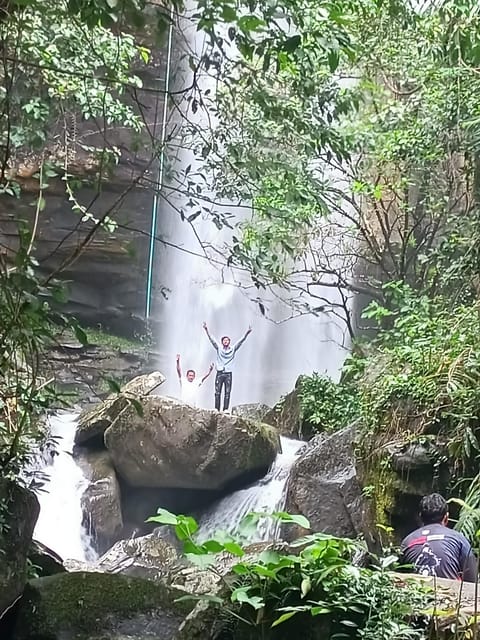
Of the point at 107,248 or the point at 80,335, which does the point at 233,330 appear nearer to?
the point at 107,248

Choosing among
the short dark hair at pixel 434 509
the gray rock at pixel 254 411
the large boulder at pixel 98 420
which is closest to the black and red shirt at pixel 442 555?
the short dark hair at pixel 434 509

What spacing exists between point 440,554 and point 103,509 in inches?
238

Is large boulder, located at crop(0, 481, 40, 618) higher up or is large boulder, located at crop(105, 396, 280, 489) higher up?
large boulder, located at crop(0, 481, 40, 618)

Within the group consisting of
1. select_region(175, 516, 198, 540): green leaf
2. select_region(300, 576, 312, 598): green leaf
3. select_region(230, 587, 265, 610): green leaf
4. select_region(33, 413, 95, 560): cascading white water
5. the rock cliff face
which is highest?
the rock cliff face

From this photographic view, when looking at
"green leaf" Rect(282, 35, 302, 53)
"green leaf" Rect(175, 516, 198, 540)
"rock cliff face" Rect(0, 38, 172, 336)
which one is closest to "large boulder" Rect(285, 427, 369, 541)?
"green leaf" Rect(282, 35, 302, 53)

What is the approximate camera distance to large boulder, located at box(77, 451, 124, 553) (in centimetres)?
873

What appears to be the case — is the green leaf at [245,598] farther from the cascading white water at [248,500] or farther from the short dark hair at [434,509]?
the cascading white water at [248,500]

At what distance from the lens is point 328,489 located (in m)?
7.26

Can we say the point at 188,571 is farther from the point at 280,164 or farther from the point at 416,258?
the point at 416,258

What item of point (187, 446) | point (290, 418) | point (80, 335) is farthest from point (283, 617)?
point (290, 418)

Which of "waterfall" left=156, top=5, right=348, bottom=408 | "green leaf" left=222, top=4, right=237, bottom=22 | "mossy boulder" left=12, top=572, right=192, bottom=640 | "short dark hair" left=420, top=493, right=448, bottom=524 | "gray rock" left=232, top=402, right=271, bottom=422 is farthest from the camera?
"waterfall" left=156, top=5, right=348, bottom=408

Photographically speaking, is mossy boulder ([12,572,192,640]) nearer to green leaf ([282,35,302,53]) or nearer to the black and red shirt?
the black and red shirt

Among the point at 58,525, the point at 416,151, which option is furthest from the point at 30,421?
the point at 416,151

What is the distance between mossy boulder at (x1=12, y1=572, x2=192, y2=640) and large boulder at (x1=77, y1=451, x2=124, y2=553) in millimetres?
5452
